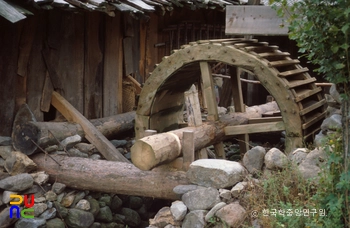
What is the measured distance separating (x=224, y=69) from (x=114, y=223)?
249 inches

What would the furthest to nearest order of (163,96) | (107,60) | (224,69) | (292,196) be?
(224,69) → (107,60) → (163,96) → (292,196)

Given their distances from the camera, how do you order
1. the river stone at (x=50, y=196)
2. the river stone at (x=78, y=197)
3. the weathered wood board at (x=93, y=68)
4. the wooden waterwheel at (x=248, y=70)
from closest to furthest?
the river stone at (x=50, y=196) < the wooden waterwheel at (x=248, y=70) < the river stone at (x=78, y=197) < the weathered wood board at (x=93, y=68)

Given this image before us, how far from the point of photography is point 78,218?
255 inches

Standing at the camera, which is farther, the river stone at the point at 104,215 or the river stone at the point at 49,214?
the river stone at the point at 104,215

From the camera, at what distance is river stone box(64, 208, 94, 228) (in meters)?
6.45

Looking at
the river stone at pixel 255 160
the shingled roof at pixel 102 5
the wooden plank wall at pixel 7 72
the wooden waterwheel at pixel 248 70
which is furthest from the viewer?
the wooden plank wall at pixel 7 72

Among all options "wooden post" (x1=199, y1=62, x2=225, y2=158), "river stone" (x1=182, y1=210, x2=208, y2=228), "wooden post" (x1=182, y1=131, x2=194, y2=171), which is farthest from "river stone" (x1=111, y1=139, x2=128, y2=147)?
"river stone" (x1=182, y1=210, x2=208, y2=228)

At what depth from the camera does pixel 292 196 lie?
4688mm

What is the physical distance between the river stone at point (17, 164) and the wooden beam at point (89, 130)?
1.05 m

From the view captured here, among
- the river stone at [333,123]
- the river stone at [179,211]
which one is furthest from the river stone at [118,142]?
the river stone at [333,123]

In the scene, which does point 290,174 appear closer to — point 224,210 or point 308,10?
point 224,210

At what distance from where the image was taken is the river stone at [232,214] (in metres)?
4.77

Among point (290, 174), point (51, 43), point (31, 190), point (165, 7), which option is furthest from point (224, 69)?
point (290, 174)

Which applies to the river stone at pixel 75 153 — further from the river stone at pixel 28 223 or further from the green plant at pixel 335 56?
the green plant at pixel 335 56
